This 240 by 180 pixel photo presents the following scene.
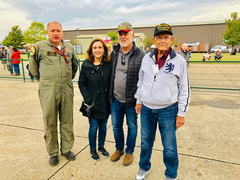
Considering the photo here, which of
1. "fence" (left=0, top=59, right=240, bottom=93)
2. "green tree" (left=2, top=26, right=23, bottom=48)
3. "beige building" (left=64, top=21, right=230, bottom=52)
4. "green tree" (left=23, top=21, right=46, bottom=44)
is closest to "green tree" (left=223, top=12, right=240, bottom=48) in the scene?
"beige building" (left=64, top=21, right=230, bottom=52)

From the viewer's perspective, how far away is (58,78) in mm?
2463

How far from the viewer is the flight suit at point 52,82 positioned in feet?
7.98

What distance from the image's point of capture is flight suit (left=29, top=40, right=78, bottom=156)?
7.98ft

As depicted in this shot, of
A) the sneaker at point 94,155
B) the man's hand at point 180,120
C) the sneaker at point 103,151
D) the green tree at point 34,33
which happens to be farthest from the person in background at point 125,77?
the green tree at point 34,33

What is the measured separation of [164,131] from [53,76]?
1597 mm

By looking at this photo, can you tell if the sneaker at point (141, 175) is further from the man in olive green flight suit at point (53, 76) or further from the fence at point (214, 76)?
the fence at point (214, 76)

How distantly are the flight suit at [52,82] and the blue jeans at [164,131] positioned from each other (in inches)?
46.0

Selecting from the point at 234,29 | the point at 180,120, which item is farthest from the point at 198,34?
the point at 180,120

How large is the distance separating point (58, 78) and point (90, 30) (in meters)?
95.1

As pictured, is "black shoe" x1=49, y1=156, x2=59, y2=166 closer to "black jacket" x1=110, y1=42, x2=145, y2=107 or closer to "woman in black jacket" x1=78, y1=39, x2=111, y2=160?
"woman in black jacket" x1=78, y1=39, x2=111, y2=160

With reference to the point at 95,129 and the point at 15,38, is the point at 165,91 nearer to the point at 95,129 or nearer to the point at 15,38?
the point at 95,129

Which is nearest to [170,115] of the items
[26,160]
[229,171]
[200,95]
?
[229,171]

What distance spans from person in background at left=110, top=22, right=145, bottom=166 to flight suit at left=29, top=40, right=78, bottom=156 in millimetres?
651

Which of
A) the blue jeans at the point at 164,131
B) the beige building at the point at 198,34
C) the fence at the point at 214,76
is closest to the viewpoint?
the blue jeans at the point at 164,131
